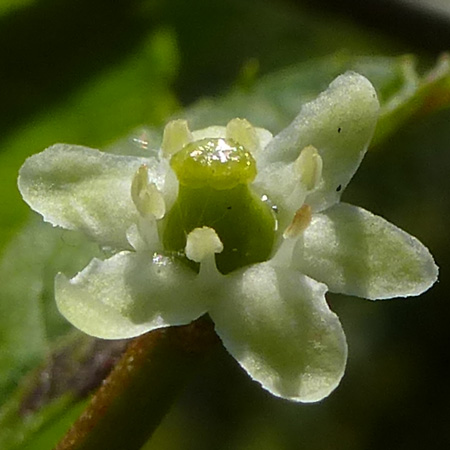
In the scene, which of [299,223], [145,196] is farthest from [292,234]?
[145,196]

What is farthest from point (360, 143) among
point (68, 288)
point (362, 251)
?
point (68, 288)

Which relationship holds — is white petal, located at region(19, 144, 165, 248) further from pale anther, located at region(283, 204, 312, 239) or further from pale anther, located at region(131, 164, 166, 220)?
pale anther, located at region(283, 204, 312, 239)

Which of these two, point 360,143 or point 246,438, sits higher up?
point 360,143

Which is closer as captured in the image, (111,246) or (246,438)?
(111,246)

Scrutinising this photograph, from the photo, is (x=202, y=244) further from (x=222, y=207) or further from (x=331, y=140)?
(x=331, y=140)

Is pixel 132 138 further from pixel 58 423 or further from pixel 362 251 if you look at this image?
pixel 362 251

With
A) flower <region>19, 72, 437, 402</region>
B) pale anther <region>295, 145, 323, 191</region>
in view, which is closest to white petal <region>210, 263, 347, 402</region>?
flower <region>19, 72, 437, 402</region>
